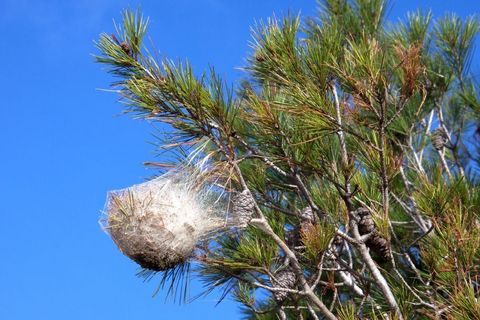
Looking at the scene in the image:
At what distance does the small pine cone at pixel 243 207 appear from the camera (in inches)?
81.5

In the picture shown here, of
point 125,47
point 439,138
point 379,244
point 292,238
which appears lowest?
point 379,244

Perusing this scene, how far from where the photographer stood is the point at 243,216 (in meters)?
2.08

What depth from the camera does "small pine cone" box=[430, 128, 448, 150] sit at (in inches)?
132

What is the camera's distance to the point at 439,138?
3387mm

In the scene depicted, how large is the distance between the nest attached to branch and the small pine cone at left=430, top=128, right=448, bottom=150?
5.01 feet

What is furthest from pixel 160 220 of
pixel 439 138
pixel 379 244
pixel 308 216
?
pixel 439 138

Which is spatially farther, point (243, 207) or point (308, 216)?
point (308, 216)

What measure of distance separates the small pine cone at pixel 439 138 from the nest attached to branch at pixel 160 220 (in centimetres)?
153

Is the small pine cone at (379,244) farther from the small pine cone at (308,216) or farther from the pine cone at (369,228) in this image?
the small pine cone at (308,216)

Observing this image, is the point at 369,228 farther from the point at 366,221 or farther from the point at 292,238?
the point at 292,238

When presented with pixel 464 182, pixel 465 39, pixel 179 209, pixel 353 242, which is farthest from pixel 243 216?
pixel 465 39

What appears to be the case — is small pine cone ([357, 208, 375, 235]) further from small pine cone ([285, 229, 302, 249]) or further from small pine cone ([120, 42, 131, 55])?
small pine cone ([120, 42, 131, 55])

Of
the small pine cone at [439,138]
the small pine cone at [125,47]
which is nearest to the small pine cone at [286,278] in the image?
Result: the small pine cone at [125,47]

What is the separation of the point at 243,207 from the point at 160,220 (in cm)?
21
